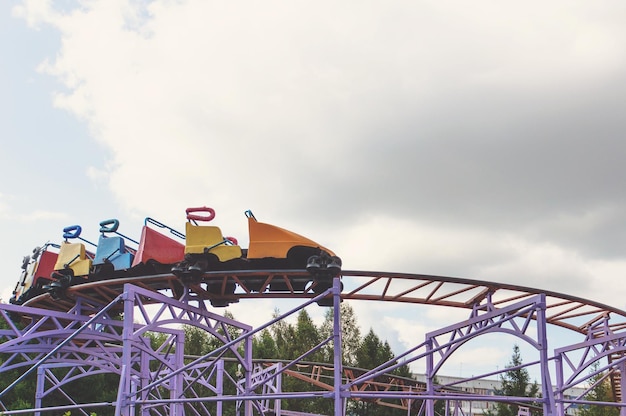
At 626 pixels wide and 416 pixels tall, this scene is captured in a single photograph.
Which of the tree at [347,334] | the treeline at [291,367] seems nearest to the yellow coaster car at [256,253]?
the treeline at [291,367]

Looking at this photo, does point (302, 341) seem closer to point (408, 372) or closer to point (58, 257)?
point (408, 372)

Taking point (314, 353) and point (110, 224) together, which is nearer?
point (110, 224)

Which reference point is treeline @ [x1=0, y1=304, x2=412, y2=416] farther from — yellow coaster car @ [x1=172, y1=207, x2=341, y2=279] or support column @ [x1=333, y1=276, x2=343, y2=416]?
support column @ [x1=333, y1=276, x2=343, y2=416]

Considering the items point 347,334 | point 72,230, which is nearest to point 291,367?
point 347,334

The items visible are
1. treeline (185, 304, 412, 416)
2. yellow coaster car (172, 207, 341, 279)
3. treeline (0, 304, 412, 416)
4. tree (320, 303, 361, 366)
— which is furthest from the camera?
tree (320, 303, 361, 366)

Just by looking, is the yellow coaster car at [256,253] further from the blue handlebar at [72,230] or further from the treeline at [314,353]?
the treeline at [314,353]

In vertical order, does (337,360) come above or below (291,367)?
below

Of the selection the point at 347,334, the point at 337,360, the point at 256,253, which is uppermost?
the point at 347,334

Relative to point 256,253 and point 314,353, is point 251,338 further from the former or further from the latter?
point 314,353

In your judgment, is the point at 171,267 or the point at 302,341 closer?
the point at 171,267

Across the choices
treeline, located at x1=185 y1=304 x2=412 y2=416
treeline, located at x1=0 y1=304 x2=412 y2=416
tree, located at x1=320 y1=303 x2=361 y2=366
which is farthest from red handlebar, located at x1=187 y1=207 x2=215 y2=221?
tree, located at x1=320 y1=303 x2=361 y2=366

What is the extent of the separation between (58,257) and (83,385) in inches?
591

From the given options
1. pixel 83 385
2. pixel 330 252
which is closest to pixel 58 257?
pixel 330 252

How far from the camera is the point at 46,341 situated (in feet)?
49.1
